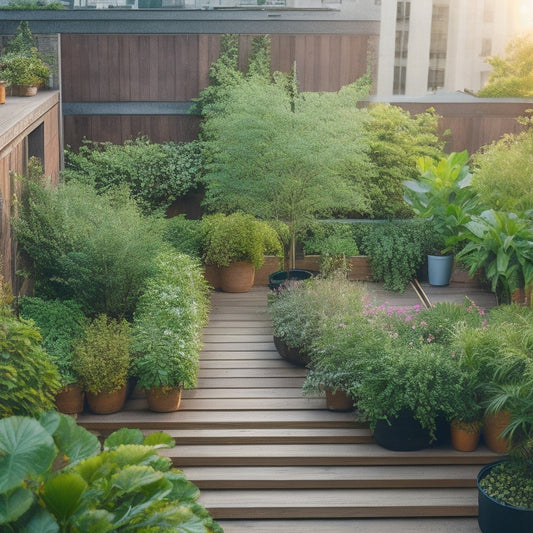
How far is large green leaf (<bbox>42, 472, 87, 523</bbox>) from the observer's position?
4.94 meters

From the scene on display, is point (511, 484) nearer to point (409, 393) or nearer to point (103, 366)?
point (409, 393)

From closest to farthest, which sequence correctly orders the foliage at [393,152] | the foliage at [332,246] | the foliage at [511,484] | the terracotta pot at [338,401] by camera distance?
the foliage at [511,484], the terracotta pot at [338,401], the foliage at [332,246], the foliage at [393,152]

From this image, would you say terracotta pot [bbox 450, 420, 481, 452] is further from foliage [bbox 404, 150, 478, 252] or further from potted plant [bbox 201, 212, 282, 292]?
potted plant [bbox 201, 212, 282, 292]

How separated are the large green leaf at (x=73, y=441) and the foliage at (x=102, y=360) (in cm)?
281

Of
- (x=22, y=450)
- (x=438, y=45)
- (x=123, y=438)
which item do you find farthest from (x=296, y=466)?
(x=438, y=45)

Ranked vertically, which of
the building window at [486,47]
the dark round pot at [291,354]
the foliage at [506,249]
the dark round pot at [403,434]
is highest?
the building window at [486,47]

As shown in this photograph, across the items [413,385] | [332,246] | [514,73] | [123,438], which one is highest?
[514,73]

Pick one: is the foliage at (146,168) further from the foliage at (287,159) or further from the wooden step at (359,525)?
the wooden step at (359,525)

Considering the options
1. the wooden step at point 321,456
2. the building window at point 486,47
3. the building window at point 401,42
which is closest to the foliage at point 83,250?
the wooden step at point 321,456

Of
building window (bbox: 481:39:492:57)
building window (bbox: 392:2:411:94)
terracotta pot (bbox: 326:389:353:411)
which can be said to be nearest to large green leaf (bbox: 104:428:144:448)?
terracotta pot (bbox: 326:389:353:411)

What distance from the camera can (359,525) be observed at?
24.6 ft

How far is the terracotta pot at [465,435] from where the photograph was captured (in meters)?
8.07

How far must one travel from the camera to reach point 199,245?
12484 millimetres

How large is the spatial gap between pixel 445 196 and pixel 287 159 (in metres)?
2.46
